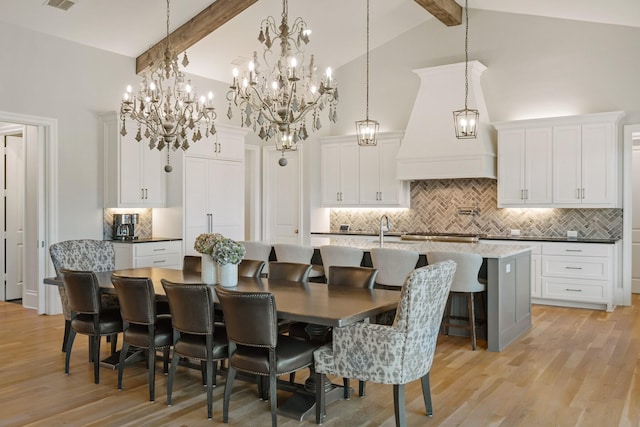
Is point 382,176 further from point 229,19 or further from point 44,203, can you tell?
point 44,203

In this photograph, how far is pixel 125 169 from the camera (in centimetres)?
708

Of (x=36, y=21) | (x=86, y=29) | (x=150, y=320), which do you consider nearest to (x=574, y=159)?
(x=150, y=320)

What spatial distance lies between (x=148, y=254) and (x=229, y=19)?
3096 mm

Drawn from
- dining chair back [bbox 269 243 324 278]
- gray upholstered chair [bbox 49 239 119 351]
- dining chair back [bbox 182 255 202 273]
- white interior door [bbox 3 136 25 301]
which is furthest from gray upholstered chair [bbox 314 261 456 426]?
white interior door [bbox 3 136 25 301]

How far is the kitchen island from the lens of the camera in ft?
16.4

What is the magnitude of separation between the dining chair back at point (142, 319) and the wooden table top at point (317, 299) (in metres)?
0.17

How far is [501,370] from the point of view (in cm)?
443

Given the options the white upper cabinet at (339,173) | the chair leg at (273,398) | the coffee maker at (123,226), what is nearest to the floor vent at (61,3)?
the coffee maker at (123,226)

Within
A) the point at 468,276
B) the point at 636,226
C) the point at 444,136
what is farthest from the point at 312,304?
the point at 636,226

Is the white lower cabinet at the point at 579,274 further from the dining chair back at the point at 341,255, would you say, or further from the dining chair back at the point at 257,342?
the dining chair back at the point at 257,342

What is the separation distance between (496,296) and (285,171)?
525 cm

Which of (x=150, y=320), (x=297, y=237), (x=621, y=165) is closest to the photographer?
(x=150, y=320)

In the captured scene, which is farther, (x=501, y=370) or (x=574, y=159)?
(x=574, y=159)

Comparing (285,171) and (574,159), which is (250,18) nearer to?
(285,171)
